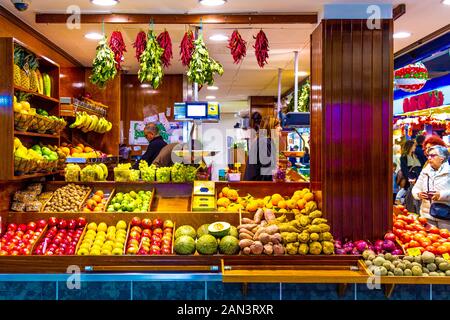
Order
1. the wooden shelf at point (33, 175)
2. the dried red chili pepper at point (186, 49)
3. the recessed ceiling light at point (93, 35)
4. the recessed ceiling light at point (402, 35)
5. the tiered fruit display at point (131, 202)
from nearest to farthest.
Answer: the wooden shelf at point (33, 175), the tiered fruit display at point (131, 202), the dried red chili pepper at point (186, 49), the recessed ceiling light at point (402, 35), the recessed ceiling light at point (93, 35)

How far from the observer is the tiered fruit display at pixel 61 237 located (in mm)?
4543

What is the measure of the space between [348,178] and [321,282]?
1.34 m

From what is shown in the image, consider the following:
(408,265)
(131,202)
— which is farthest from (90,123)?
(408,265)

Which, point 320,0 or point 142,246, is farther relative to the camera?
point 320,0

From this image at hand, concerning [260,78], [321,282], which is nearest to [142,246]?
[321,282]

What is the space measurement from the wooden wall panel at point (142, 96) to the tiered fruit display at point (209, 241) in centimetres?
604

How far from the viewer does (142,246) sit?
4516mm

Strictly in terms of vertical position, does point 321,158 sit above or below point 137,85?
below

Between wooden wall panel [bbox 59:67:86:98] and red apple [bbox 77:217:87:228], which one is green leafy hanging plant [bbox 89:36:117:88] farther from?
wooden wall panel [bbox 59:67:86:98]

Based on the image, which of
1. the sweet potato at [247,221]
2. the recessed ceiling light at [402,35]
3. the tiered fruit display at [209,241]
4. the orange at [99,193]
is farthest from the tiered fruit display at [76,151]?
the recessed ceiling light at [402,35]

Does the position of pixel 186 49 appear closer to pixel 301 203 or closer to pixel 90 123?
pixel 301 203

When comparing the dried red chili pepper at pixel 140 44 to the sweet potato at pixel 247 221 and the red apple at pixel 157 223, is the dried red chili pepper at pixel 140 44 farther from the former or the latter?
the sweet potato at pixel 247 221

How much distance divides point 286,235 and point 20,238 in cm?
254
